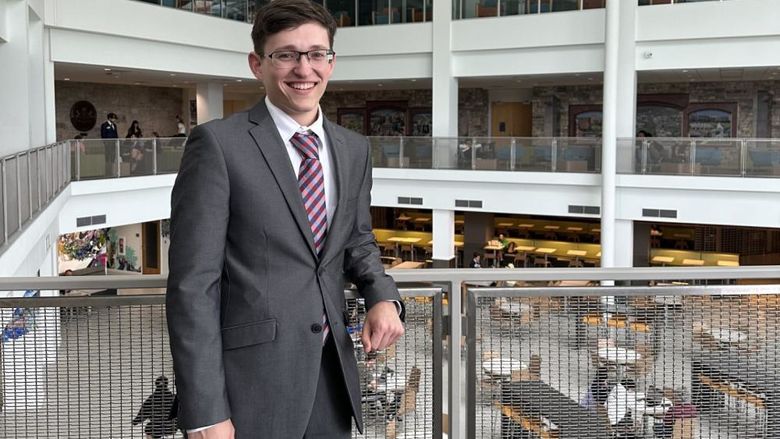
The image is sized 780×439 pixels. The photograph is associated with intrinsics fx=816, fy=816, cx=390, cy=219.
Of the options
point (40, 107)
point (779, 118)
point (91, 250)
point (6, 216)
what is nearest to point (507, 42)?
point (779, 118)

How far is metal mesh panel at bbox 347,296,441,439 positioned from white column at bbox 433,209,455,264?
1953 centimetres

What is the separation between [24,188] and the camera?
10.1m

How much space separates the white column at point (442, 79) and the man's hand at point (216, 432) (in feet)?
65.1

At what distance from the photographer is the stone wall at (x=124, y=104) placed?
24.7 meters

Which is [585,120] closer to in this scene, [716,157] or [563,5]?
[563,5]

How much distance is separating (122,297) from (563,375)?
143cm

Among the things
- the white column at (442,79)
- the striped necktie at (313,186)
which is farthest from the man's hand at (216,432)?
the white column at (442,79)

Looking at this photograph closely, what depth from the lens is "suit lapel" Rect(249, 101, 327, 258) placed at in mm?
1981

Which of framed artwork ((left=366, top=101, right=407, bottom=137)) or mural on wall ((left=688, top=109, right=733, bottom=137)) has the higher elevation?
framed artwork ((left=366, top=101, right=407, bottom=137))

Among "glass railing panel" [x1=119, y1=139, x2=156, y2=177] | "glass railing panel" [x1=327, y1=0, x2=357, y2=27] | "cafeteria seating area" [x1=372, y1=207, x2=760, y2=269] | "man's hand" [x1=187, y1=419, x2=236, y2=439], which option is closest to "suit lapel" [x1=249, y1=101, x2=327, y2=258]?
"man's hand" [x1=187, y1=419, x2=236, y2=439]

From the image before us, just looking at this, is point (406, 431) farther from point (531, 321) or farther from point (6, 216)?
point (6, 216)

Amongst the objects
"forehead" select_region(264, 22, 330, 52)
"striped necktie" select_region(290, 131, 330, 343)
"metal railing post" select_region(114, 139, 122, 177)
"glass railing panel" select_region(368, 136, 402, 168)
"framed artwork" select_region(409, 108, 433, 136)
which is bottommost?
"striped necktie" select_region(290, 131, 330, 343)

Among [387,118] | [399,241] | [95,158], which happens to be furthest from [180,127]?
[95,158]

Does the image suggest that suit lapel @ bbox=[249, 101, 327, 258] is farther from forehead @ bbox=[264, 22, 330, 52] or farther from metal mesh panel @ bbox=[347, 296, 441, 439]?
metal mesh panel @ bbox=[347, 296, 441, 439]
